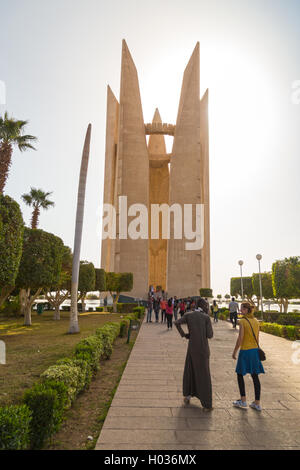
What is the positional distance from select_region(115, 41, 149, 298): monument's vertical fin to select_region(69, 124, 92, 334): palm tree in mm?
28168

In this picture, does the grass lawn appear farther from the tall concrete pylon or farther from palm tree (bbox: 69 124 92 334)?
the tall concrete pylon

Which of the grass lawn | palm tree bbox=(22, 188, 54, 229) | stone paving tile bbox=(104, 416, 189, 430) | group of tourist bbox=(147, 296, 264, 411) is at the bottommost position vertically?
the grass lawn

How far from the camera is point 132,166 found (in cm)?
4494

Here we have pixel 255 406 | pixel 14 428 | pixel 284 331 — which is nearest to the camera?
pixel 14 428

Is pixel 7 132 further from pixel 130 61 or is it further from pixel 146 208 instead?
pixel 130 61

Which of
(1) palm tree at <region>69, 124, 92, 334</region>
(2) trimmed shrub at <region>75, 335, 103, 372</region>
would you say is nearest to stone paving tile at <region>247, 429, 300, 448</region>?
(2) trimmed shrub at <region>75, 335, 103, 372</region>

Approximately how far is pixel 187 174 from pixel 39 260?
33.2 m

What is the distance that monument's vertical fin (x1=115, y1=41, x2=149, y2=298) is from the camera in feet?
139

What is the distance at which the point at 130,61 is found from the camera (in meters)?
47.2

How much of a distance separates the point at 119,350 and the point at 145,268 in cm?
3294

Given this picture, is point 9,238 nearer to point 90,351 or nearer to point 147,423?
point 90,351

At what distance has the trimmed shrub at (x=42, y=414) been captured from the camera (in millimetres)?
3303

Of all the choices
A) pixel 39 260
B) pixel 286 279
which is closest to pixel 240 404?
pixel 39 260

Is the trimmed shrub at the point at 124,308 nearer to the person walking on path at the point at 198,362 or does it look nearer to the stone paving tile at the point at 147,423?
the person walking on path at the point at 198,362
